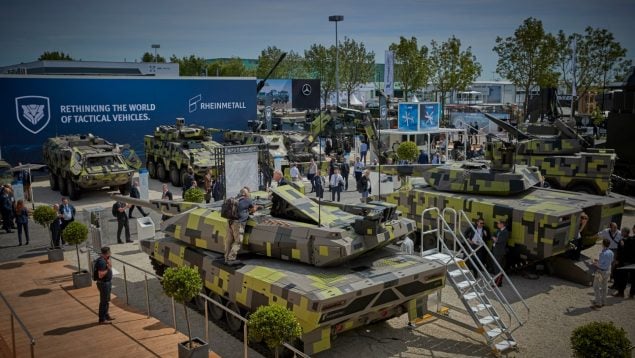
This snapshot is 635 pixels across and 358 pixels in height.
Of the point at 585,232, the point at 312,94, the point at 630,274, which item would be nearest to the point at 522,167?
the point at 585,232

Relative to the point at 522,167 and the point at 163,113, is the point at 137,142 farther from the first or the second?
the point at 522,167

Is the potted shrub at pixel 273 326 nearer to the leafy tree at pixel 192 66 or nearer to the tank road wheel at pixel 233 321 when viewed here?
the tank road wheel at pixel 233 321

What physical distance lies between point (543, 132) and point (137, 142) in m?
21.4

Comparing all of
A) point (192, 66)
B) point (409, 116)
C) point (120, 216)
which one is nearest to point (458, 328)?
point (120, 216)

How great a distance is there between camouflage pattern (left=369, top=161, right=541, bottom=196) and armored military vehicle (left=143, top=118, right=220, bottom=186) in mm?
11816

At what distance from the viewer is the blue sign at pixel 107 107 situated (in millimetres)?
29875

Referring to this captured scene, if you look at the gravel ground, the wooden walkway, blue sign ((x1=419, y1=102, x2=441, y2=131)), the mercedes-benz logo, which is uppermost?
the mercedes-benz logo

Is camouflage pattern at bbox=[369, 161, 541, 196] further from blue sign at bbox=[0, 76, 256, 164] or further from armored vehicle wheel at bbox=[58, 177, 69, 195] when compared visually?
blue sign at bbox=[0, 76, 256, 164]

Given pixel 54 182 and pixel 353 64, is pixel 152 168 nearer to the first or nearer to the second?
pixel 54 182

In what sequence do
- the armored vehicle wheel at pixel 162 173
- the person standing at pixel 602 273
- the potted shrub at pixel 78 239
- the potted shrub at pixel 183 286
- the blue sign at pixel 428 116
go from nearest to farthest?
the potted shrub at pixel 183 286, the person standing at pixel 602 273, the potted shrub at pixel 78 239, the armored vehicle wheel at pixel 162 173, the blue sign at pixel 428 116

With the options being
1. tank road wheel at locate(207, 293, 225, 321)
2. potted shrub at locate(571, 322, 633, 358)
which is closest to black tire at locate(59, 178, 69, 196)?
tank road wheel at locate(207, 293, 225, 321)

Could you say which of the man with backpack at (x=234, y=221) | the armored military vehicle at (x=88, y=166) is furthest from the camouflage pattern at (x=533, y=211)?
the armored military vehicle at (x=88, y=166)

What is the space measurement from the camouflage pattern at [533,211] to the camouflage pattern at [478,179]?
19 cm

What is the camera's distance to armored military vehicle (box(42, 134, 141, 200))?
78.8ft
